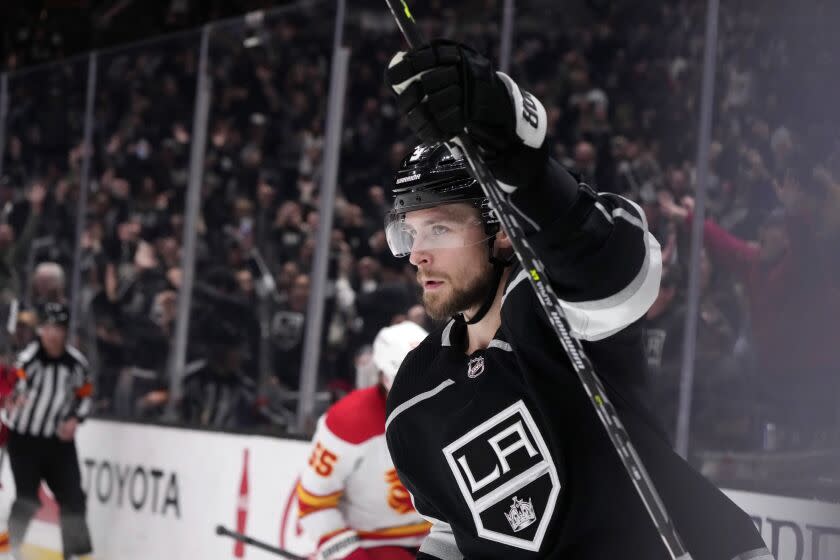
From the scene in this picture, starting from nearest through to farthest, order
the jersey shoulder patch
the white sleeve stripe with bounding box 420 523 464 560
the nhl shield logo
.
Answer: the nhl shield logo < the white sleeve stripe with bounding box 420 523 464 560 < the jersey shoulder patch

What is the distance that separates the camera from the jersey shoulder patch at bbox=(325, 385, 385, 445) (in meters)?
3.42

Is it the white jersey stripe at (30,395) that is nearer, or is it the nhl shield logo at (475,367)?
the nhl shield logo at (475,367)

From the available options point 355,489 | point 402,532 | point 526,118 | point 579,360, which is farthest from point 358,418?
→ point 526,118

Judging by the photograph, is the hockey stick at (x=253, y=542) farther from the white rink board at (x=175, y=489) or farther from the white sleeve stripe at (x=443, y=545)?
the white sleeve stripe at (x=443, y=545)

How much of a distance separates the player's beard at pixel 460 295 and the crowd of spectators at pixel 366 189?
0.83 meters

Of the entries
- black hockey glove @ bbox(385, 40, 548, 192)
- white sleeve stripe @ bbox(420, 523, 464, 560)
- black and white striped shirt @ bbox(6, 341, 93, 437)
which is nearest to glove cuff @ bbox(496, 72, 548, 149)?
black hockey glove @ bbox(385, 40, 548, 192)

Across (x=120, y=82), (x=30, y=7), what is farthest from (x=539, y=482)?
(x=30, y=7)

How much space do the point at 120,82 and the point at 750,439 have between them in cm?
470

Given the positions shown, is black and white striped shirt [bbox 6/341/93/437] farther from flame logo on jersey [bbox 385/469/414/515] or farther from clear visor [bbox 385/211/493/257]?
clear visor [bbox 385/211/493/257]

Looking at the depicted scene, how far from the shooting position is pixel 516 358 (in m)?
1.67

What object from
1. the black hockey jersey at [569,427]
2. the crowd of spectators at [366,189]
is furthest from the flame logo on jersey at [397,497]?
the black hockey jersey at [569,427]

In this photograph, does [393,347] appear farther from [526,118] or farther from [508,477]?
[526,118]

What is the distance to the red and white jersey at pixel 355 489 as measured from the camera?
11.2 feet

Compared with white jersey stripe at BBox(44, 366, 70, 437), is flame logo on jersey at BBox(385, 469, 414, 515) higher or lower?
lower
